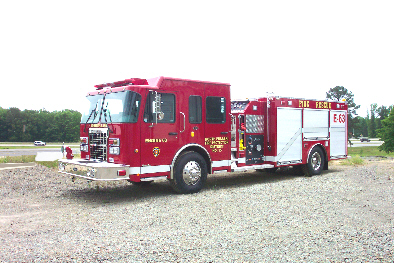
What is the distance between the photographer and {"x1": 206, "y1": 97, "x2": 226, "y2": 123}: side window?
971 cm

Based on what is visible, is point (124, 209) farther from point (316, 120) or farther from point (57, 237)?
point (316, 120)

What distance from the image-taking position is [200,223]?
6.27 meters

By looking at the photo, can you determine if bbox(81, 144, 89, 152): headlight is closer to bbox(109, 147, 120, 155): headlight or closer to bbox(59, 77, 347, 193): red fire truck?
bbox(59, 77, 347, 193): red fire truck

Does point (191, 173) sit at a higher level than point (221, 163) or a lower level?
lower

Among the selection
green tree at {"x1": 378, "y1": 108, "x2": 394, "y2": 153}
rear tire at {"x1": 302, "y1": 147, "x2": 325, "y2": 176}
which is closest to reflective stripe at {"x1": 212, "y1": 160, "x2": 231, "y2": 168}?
rear tire at {"x1": 302, "y1": 147, "x2": 325, "y2": 176}

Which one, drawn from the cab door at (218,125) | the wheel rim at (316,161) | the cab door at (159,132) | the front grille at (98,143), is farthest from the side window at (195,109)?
the wheel rim at (316,161)

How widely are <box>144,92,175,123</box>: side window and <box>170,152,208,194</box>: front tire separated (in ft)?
3.63

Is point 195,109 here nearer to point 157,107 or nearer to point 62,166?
point 157,107

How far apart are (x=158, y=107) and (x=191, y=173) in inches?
78.1

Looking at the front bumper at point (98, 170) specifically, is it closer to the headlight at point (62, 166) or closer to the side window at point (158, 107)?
the headlight at point (62, 166)

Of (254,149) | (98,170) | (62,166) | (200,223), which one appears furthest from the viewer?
(254,149)

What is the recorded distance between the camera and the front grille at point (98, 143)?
28.6 feet

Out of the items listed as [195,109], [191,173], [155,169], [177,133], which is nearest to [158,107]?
[177,133]

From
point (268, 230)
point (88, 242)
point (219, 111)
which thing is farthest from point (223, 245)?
point (219, 111)
